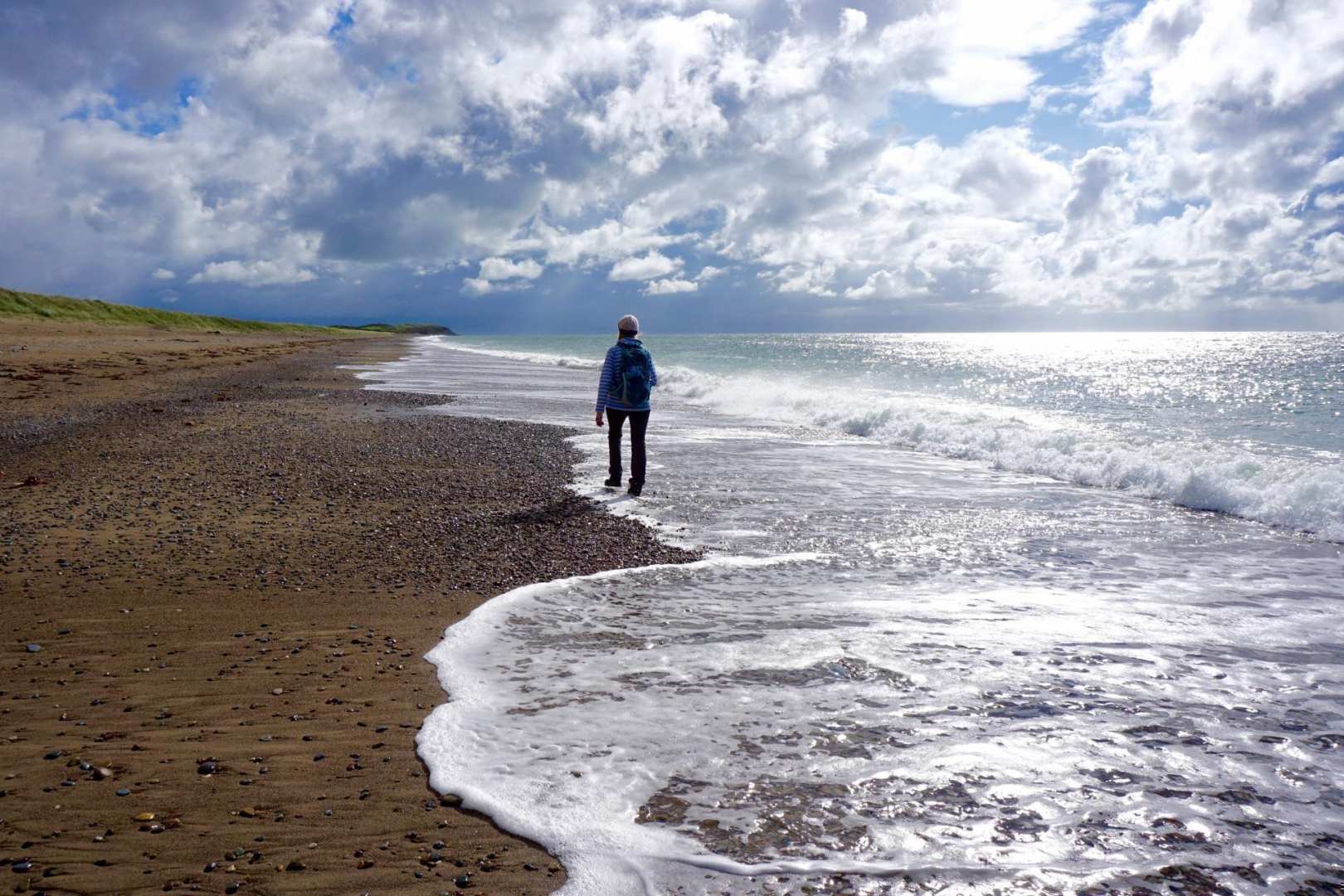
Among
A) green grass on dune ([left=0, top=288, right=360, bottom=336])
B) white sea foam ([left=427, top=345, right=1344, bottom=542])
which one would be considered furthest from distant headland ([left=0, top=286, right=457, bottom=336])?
white sea foam ([left=427, top=345, right=1344, bottom=542])

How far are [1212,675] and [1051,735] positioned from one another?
75.0 inches

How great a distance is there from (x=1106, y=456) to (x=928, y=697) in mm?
12333

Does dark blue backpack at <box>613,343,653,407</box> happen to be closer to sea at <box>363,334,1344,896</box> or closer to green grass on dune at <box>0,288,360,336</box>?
sea at <box>363,334,1344,896</box>

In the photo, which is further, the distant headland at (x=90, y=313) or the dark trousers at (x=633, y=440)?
the distant headland at (x=90, y=313)

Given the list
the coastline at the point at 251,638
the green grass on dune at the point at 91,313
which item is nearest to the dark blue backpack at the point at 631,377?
the coastline at the point at 251,638

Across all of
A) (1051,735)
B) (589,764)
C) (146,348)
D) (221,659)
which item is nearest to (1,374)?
(146,348)

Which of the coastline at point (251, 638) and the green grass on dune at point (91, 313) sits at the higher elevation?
the green grass on dune at point (91, 313)

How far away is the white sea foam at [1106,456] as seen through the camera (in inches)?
452

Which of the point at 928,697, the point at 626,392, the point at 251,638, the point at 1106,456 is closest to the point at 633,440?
the point at 626,392

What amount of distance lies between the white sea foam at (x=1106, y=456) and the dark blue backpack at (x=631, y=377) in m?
7.90

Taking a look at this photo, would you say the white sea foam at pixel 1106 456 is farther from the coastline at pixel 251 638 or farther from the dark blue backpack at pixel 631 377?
the coastline at pixel 251 638

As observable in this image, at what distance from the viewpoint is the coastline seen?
354 cm

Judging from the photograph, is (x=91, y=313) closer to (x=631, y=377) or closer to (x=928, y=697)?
(x=631, y=377)

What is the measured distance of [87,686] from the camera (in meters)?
5.15
